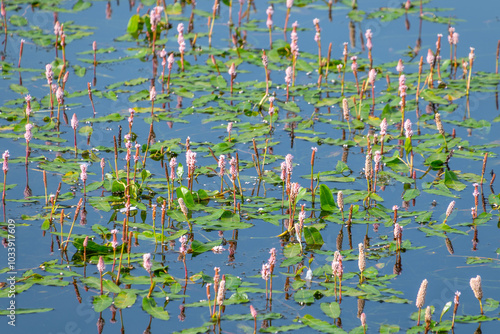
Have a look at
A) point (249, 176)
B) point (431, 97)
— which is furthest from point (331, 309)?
point (431, 97)

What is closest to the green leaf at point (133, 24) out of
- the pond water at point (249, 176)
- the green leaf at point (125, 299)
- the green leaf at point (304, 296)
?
the pond water at point (249, 176)

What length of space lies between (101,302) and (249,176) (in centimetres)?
160

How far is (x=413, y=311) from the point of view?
3.25 meters

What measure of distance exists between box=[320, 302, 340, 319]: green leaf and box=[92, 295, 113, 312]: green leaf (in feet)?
3.20

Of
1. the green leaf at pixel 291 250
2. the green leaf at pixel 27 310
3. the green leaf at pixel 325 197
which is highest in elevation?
the green leaf at pixel 325 197

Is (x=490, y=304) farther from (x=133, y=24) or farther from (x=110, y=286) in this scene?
(x=133, y=24)

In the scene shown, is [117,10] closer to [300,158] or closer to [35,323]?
[300,158]

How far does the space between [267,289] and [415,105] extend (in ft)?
9.51

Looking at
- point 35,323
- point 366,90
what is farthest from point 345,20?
point 35,323

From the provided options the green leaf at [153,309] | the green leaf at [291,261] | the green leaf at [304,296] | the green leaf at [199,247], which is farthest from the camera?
the green leaf at [199,247]

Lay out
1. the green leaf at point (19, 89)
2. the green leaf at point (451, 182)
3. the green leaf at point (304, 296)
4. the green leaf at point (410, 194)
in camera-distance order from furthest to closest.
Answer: the green leaf at point (19, 89)
the green leaf at point (451, 182)
the green leaf at point (410, 194)
the green leaf at point (304, 296)

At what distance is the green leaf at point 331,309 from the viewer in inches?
Result: 125

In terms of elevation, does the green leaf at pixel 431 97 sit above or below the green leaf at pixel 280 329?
above

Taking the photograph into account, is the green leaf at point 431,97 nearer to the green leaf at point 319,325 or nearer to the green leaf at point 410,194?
the green leaf at point 410,194
